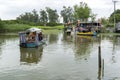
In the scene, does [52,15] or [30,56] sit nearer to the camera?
[30,56]

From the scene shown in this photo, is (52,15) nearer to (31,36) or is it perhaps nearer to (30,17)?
(30,17)

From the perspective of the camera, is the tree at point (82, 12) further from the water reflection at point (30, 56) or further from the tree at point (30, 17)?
the water reflection at point (30, 56)

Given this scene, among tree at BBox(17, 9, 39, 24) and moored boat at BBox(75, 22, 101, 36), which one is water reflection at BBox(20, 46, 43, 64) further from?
tree at BBox(17, 9, 39, 24)

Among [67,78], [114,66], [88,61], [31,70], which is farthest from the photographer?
[88,61]

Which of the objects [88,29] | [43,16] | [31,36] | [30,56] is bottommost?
[30,56]

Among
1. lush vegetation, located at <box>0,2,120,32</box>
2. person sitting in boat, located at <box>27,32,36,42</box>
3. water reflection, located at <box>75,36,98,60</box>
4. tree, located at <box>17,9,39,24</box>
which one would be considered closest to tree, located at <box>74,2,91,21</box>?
lush vegetation, located at <box>0,2,120,32</box>

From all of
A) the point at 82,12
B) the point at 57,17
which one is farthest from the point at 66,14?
the point at 82,12

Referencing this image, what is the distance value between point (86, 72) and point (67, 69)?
4.95 ft

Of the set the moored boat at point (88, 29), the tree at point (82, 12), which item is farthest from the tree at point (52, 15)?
the moored boat at point (88, 29)

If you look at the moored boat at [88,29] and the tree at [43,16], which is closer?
the moored boat at [88,29]

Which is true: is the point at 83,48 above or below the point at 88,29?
below

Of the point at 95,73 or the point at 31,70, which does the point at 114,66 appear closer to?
the point at 95,73

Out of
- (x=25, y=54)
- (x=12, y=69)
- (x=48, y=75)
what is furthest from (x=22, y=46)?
(x=48, y=75)

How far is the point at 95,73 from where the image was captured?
19.1 meters
